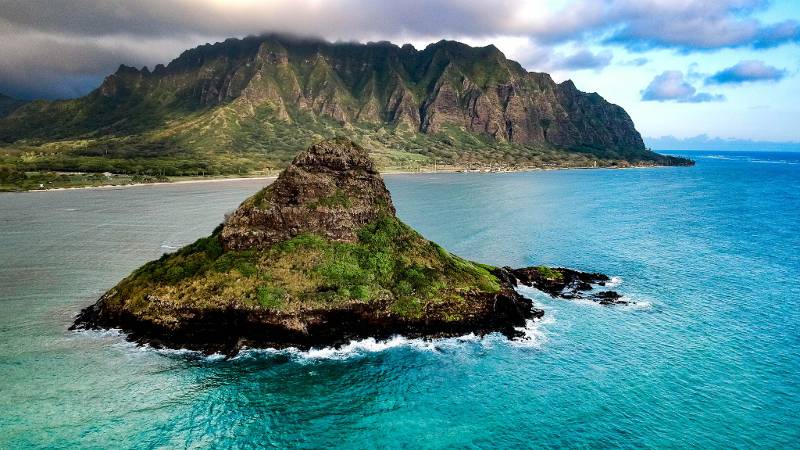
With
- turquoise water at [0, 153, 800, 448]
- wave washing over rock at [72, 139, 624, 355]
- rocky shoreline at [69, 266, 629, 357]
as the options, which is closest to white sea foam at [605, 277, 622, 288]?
turquoise water at [0, 153, 800, 448]

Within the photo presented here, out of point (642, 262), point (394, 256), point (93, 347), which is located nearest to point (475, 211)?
point (642, 262)

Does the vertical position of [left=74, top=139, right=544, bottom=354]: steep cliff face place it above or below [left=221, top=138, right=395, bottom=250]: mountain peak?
below

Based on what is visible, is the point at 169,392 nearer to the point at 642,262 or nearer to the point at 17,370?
the point at 17,370

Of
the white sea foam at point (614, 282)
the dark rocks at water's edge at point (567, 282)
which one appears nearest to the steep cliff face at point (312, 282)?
the dark rocks at water's edge at point (567, 282)

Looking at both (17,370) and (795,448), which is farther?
(17,370)

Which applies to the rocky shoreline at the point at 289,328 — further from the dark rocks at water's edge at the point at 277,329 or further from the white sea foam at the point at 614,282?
the white sea foam at the point at 614,282

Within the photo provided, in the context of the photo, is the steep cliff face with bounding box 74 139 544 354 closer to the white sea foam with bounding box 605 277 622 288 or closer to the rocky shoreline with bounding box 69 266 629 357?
the rocky shoreline with bounding box 69 266 629 357
